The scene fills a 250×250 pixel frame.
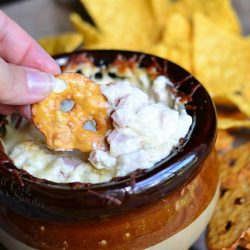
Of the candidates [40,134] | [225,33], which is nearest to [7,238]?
[40,134]

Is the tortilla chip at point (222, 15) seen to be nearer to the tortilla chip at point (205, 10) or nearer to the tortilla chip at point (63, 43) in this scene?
the tortilla chip at point (205, 10)

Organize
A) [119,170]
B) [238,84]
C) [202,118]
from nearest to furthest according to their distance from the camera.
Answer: [119,170], [202,118], [238,84]

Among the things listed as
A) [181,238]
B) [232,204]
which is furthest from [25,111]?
[232,204]

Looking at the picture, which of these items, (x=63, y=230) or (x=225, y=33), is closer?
(x=63, y=230)

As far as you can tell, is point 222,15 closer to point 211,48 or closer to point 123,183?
point 211,48

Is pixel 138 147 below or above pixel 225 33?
above

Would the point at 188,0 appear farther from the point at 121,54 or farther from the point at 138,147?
the point at 138,147
